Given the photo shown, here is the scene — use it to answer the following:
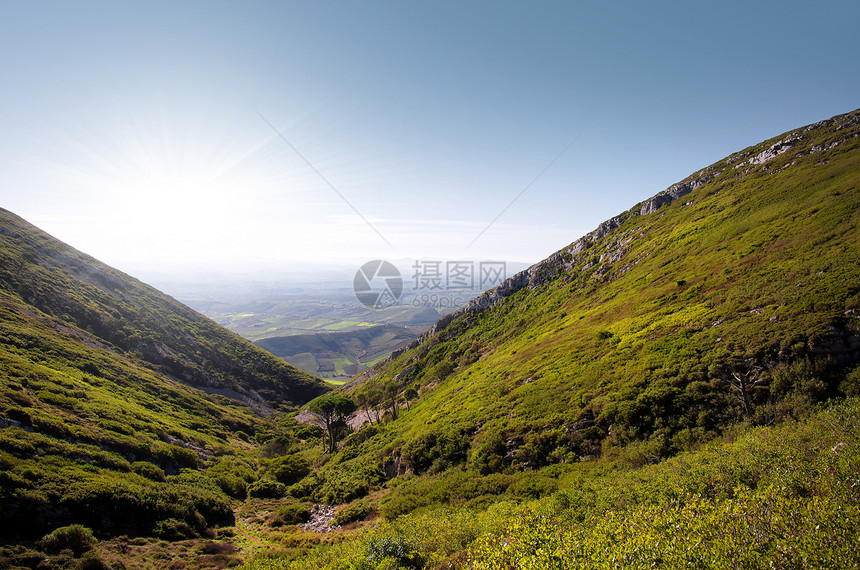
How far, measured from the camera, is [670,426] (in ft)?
65.3

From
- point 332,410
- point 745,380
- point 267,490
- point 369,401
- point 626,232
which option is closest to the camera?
point 745,380

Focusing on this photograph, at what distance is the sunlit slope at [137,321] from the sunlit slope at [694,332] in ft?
257

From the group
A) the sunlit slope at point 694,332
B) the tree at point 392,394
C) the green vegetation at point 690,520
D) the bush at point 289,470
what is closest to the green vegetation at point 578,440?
the green vegetation at point 690,520

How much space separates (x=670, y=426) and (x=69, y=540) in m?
41.5

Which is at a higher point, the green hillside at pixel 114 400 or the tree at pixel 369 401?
the green hillside at pixel 114 400

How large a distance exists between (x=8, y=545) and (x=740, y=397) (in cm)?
4697

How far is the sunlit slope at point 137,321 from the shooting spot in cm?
7856

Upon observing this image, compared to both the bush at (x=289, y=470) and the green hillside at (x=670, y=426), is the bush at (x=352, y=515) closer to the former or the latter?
the green hillside at (x=670, y=426)

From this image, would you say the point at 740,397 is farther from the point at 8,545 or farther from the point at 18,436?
the point at 18,436

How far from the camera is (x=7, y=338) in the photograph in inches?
2031

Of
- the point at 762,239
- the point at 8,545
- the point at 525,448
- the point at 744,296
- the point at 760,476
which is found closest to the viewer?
the point at 760,476

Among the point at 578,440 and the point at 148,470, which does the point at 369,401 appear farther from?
the point at 578,440

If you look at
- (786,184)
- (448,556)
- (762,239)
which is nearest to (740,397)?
(448,556)

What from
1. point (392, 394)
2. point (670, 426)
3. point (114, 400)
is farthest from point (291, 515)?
point (392, 394)
